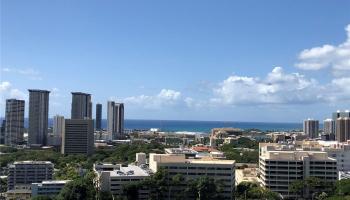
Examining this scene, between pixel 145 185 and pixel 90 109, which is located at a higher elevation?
pixel 90 109

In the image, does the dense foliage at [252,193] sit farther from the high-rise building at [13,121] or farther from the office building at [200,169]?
the high-rise building at [13,121]

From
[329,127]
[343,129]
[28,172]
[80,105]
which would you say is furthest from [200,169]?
[329,127]

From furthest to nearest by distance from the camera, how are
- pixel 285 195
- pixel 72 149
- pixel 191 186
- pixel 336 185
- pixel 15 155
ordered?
pixel 72 149 < pixel 15 155 < pixel 285 195 < pixel 336 185 < pixel 191 186

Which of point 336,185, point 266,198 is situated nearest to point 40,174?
point 266,198

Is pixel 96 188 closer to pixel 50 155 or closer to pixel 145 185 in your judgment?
pixel 145 185

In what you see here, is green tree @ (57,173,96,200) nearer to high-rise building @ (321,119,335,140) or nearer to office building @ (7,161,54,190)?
office building @ (7,161,54,190)

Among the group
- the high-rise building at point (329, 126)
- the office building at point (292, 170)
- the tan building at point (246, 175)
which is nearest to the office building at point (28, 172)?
the tan building at point (246, 175)

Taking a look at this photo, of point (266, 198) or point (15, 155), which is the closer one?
point (266, 198)

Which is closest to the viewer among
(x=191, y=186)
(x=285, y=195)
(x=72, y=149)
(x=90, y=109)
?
(x=191, y=186)
